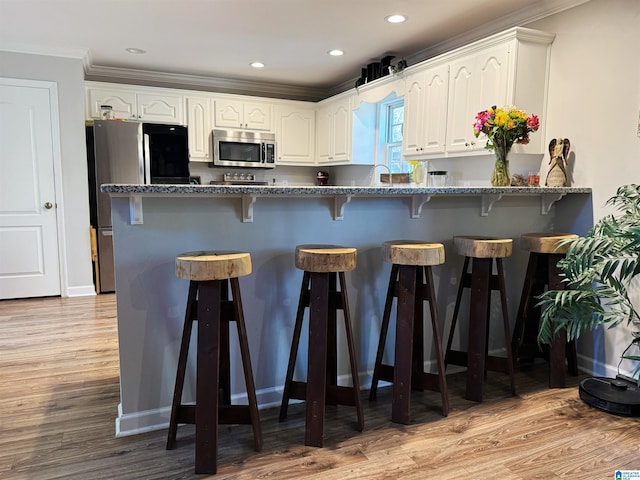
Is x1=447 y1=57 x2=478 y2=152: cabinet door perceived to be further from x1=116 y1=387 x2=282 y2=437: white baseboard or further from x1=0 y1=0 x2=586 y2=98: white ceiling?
x1=116 y1=387 x2=282 y2=437: white baseboard

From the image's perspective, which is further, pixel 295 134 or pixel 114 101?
pixel 295 134

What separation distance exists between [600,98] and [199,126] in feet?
13.4

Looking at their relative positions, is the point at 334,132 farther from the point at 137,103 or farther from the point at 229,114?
the point at 137,103

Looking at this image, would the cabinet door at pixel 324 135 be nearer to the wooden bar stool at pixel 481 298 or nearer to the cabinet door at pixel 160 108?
the cabinet door at pixel 160 108

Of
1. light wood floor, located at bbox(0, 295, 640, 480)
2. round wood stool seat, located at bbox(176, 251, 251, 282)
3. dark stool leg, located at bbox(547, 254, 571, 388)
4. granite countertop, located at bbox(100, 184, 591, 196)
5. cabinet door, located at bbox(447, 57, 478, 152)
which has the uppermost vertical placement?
cabinet door, located at bbox(447, 57, 478, 152)

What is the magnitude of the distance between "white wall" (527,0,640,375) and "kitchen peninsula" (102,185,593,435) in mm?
209

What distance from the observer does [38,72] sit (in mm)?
4156

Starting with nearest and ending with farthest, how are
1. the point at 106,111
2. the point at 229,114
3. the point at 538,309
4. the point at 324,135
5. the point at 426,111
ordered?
the point at 538,309, the point at 426,111, the point at 106,111, the point at 229,114, the point at 324,135

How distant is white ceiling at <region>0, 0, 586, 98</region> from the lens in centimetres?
311

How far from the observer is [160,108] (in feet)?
16.2

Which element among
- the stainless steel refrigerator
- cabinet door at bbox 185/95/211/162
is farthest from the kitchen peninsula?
cabinet door at bbox 185/95/211/162

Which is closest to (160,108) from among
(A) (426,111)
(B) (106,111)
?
(B) (106,111)

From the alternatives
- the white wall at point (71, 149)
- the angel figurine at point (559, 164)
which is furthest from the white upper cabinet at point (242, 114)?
the angel figurine at point (559, 164)

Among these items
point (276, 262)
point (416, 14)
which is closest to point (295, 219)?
point (276, 262)
